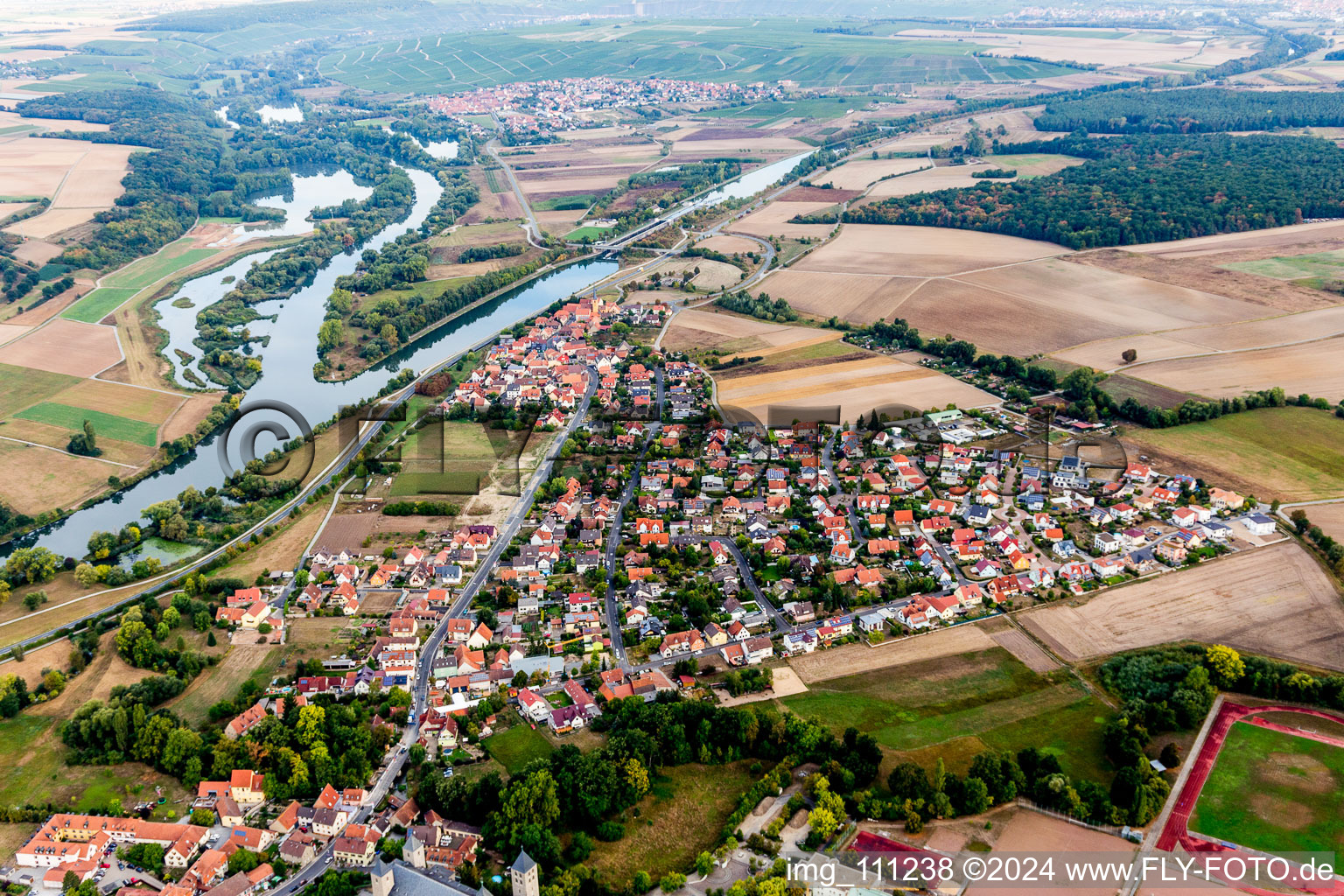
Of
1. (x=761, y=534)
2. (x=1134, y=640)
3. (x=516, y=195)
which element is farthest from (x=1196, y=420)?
(x=516, y=195)

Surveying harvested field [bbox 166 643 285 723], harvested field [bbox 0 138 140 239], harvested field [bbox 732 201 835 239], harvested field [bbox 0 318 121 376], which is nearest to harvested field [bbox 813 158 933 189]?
harvested field [bbox 732 201 835 239]

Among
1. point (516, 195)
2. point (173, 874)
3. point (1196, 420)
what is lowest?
point (173, 874)

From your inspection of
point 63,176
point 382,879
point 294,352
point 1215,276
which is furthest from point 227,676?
point 63,176

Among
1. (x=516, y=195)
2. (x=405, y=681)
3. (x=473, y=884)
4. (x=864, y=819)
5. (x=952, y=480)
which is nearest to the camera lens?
(x=473, y=884)

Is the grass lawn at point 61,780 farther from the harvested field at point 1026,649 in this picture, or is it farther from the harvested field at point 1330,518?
the harvested field at point 1330,518

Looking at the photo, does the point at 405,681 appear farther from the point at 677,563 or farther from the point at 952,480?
the point at 952,480

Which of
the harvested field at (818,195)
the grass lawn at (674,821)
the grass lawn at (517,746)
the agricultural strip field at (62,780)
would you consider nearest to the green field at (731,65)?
the harvested field at (818,195)

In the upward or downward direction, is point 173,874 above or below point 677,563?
below
